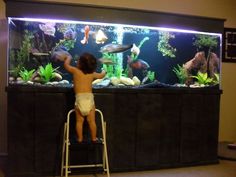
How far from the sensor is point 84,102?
3.29 metres

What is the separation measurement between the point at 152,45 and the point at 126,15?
0.58 meters

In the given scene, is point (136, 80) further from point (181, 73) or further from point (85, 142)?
point (85, 142)

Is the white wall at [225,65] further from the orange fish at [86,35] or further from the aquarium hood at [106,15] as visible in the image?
the orange fish at [86,35]

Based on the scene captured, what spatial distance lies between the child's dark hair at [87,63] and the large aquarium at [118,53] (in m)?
0.40

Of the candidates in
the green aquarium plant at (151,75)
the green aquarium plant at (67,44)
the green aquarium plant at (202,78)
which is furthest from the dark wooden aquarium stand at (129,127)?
the green aquarium plant at (67,44)

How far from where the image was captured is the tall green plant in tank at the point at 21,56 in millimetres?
3500

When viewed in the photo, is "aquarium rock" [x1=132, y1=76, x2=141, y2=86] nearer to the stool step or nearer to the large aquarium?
the large aquarium

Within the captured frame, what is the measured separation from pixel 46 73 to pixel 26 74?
0.73 feet

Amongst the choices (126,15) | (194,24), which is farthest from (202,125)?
(126,15)

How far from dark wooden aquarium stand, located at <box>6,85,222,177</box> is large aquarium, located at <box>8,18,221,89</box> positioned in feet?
0.54

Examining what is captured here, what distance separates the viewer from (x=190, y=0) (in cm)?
530

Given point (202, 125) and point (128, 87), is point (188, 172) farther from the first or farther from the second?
point (128, 87)

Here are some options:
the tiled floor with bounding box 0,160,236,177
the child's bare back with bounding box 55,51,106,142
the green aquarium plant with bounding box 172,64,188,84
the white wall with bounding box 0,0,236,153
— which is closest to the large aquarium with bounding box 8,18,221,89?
the green aquarium plant with bounding box 172,64,188,84

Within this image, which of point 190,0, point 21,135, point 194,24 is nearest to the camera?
point 21,135
